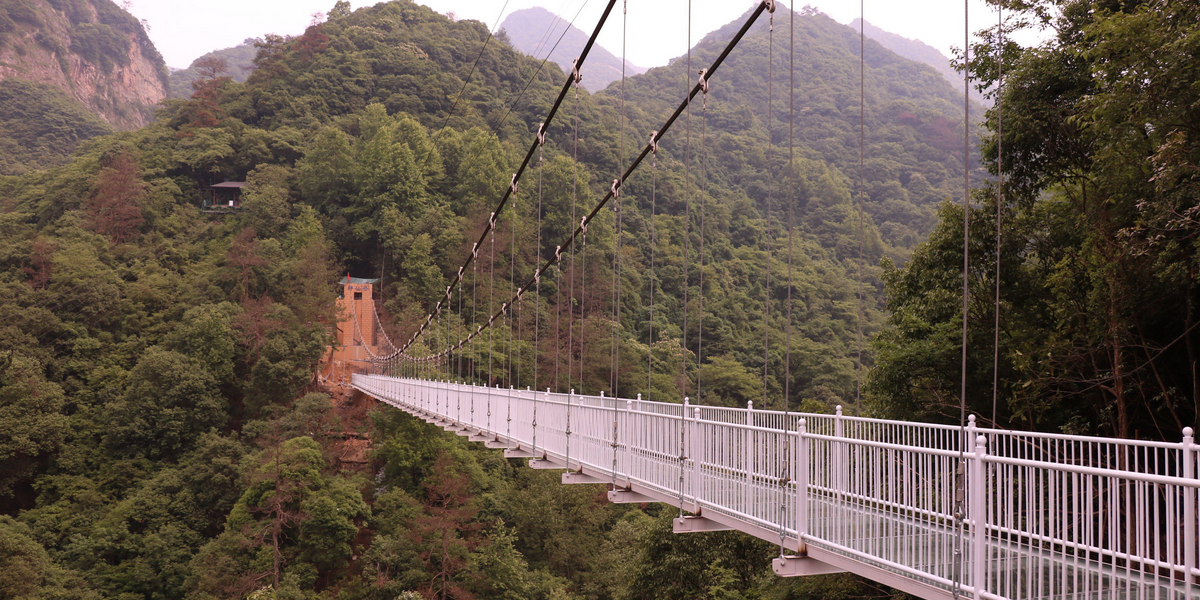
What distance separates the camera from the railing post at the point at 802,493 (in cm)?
430

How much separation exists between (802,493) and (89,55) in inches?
3062

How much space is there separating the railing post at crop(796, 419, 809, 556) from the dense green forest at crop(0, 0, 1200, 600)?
1.51 m

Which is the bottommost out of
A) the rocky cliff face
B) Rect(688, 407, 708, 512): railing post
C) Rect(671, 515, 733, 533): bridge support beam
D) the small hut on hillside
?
Rect(671, 515, 733, 533): bridge support beam

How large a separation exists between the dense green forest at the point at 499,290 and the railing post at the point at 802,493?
1512 millimetres

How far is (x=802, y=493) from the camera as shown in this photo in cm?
431

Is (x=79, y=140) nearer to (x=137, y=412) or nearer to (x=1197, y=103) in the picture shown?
(x=137, y=412)

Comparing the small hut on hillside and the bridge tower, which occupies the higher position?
the small hut on hillside

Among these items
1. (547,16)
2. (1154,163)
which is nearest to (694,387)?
(1154,163)

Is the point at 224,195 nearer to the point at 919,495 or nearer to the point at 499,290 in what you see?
the point at 499,290

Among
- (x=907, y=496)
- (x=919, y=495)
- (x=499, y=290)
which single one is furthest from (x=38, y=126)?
(x=919, y=495)

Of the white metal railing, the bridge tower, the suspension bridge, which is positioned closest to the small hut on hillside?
the bridge tower

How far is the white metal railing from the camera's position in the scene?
301 centimetres

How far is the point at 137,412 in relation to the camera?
28.2 meters

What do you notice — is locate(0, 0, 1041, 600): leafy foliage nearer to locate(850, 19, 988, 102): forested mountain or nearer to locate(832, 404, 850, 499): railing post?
locate(832, 404, 850, 499): railing post
